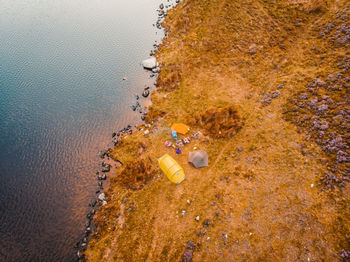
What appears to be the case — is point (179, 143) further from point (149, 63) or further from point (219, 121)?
point (149, 63)

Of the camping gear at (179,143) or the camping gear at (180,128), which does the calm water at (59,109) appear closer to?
the camping gear at (180,128)

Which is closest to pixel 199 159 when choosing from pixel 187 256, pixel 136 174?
pixel 136 174

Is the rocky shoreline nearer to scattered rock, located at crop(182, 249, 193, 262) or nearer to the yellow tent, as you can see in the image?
the yellow tent

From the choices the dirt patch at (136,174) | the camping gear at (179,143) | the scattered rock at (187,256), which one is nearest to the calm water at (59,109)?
the dirt patch at (136,174)

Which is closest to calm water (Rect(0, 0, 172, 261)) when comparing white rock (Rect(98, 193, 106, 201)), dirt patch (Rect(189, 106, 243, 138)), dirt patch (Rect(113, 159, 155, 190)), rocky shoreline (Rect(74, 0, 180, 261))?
rocky shoreline (Rect(74, 0, 180, 261))

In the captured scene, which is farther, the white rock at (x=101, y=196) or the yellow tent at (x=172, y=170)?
the white rock at (x=101, y=196)

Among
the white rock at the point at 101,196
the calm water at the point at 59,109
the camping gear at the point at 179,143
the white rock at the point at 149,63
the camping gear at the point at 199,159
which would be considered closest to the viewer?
the calm water at the point at 59,109
